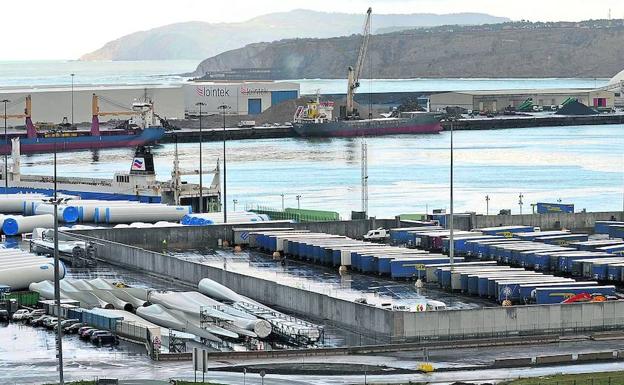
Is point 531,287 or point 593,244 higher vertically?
point 593,244

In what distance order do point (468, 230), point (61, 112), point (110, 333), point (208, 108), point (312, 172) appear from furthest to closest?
1. point (208, 108)
2. point (61, 112)
3. point (312, 172)
4. point (468, 230)
5. point (110, 333)

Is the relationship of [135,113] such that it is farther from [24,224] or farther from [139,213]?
[24,224]

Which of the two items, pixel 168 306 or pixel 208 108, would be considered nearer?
pixel 168 306

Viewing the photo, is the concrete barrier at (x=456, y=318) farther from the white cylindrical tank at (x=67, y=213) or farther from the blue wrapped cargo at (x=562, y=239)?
the white cylindrical tank at (x=67, y=213)

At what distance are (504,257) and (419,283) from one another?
520 centimetres

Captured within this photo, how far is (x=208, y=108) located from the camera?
19425cm

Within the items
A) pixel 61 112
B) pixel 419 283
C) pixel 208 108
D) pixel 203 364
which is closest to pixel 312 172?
pixel 61 112

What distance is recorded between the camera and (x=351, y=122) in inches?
7274

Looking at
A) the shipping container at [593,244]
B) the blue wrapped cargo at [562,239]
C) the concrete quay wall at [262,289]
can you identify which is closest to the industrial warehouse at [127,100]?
the concrete quay wall at [262,289]

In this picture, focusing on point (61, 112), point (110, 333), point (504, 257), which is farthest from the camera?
point (61, 112)

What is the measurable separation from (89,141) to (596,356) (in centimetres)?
12813

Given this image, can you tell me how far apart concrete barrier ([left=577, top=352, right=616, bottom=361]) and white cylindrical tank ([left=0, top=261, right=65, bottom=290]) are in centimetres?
1849

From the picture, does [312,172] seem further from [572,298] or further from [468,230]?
[572,298]

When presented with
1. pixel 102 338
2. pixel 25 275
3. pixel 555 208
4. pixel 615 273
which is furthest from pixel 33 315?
pixel 555 208
